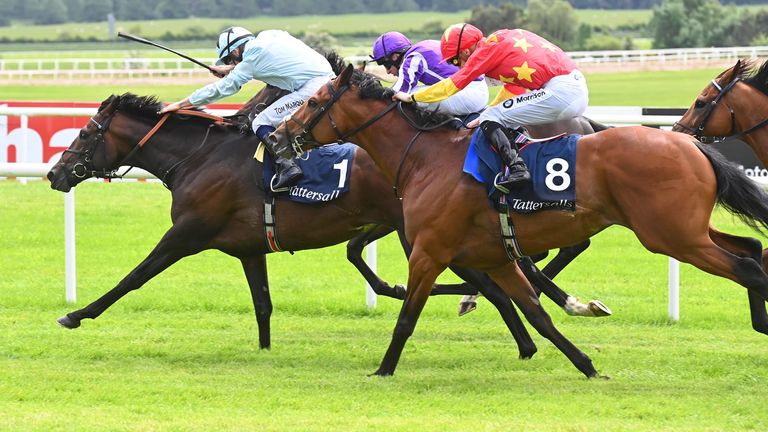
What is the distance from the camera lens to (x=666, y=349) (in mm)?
6996

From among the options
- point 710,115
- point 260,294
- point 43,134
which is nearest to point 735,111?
point 710,115

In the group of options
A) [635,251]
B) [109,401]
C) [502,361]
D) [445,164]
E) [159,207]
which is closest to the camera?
[109,401]

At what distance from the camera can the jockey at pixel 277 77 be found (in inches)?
279

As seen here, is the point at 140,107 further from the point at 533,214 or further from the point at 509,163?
the point at 533,214

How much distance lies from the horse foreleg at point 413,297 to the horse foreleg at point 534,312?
0.41 m

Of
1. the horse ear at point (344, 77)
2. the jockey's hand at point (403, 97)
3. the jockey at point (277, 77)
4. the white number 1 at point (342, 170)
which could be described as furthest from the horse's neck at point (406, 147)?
the jockey at point (277, 77)

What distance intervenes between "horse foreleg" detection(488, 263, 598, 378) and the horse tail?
3.39 feet

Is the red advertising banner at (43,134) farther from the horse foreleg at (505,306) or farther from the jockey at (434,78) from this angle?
the horse foreleg at (505,306)

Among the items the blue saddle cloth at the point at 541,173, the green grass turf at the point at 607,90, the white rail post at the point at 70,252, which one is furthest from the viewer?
the green grass turf at the point at 607,90

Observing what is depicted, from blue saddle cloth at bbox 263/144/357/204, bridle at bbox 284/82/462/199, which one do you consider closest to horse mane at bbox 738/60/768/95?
bridle at bbox 284/82/462/199

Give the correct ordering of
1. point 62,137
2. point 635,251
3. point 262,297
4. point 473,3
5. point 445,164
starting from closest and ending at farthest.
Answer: point 445,164, point 262,297, point 635,251, point 62,137, point 473,3

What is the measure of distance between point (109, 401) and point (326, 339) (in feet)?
6.87

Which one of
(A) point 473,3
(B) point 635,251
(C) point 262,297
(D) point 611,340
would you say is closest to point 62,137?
(B) point 635,251

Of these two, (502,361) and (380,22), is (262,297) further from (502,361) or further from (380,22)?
(380,22)
